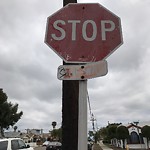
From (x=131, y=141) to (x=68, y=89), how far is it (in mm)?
56463

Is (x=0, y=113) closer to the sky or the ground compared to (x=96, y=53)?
closer to the sky

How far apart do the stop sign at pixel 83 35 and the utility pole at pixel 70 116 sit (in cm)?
73

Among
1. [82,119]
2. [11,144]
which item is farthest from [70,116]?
[11,144]

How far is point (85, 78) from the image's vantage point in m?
2.70

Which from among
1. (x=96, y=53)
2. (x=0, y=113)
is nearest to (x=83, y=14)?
(x=96, y=53)

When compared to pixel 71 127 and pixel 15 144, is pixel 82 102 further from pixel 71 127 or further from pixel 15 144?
pixel 15 144

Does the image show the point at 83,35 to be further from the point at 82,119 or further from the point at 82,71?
the point at 82,119

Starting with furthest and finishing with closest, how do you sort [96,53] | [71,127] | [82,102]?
1. [71,127]
2. [96,53]
3. [82,102]

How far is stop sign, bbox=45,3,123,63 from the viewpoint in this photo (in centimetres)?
285

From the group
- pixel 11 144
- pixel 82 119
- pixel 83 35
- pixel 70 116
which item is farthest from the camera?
pixel 11 144

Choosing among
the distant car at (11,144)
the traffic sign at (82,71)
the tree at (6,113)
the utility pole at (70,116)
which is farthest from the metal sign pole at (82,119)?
the tree at (6,113)

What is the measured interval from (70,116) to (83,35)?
1098mm

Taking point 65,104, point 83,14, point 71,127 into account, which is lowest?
point 71,127

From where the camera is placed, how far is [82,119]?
2621 millimetres
